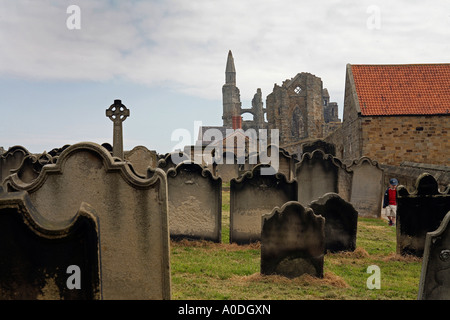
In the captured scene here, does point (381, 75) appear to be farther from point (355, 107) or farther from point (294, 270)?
point (294, 270)

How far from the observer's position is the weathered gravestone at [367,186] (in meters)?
12.9

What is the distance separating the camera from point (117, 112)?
12.6m

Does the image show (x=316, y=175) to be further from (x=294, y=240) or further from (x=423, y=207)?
(x=294, y=240)

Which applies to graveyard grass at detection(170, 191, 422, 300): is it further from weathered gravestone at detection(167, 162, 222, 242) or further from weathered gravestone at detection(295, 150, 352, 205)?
weathered gravestone at detection(295, 150, 352, 205)

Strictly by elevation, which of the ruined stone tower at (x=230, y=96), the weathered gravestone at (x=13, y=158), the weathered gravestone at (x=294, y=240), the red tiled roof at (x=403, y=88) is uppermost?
the ruined stone tower at (x=230, y=96)

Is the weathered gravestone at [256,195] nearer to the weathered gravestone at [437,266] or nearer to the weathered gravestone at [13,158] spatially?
the weathered gravestone at [437,266]

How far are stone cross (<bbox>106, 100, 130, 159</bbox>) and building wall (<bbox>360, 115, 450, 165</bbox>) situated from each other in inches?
538

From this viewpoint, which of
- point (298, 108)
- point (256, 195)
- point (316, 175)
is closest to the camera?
point (256, 195)

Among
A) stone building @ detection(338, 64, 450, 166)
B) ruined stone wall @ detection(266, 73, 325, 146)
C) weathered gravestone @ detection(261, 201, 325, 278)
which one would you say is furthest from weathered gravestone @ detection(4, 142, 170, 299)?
ruined stone wall @ detection(266, 73, 325, 146)

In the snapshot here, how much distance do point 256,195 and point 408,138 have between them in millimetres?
15897

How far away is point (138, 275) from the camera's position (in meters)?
4.59

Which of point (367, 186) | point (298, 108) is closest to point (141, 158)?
point (367, 186)

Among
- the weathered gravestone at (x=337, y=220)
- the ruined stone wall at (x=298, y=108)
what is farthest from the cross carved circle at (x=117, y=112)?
the ruined stone wall at (x=298, y=108)

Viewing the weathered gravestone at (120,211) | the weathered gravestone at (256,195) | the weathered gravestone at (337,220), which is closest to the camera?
the weathered gravestone at (120,211)
